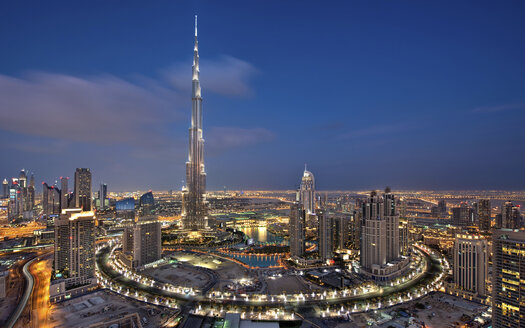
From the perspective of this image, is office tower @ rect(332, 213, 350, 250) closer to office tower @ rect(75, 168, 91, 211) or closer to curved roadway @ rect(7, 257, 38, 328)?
curved roadway @ rect(7, 257, 38, 328)

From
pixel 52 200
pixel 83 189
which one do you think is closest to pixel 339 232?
pixel 83 189

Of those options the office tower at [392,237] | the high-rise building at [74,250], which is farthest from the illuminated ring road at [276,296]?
the office tower at [392,237]

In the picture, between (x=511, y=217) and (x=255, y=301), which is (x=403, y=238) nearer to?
(x=255, y=301)

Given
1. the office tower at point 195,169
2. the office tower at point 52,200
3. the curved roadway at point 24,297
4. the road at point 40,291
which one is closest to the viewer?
the road at point 40,291

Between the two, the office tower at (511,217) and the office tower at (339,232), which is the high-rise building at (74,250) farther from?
the office tower at (511,217)

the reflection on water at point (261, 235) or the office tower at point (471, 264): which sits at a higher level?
the office tower at point (471, 264)

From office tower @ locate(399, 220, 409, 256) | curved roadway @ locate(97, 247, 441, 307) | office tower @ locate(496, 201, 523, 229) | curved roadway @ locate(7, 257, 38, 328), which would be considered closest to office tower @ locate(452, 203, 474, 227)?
office tower @ locate(496, 201, 523, 229)
